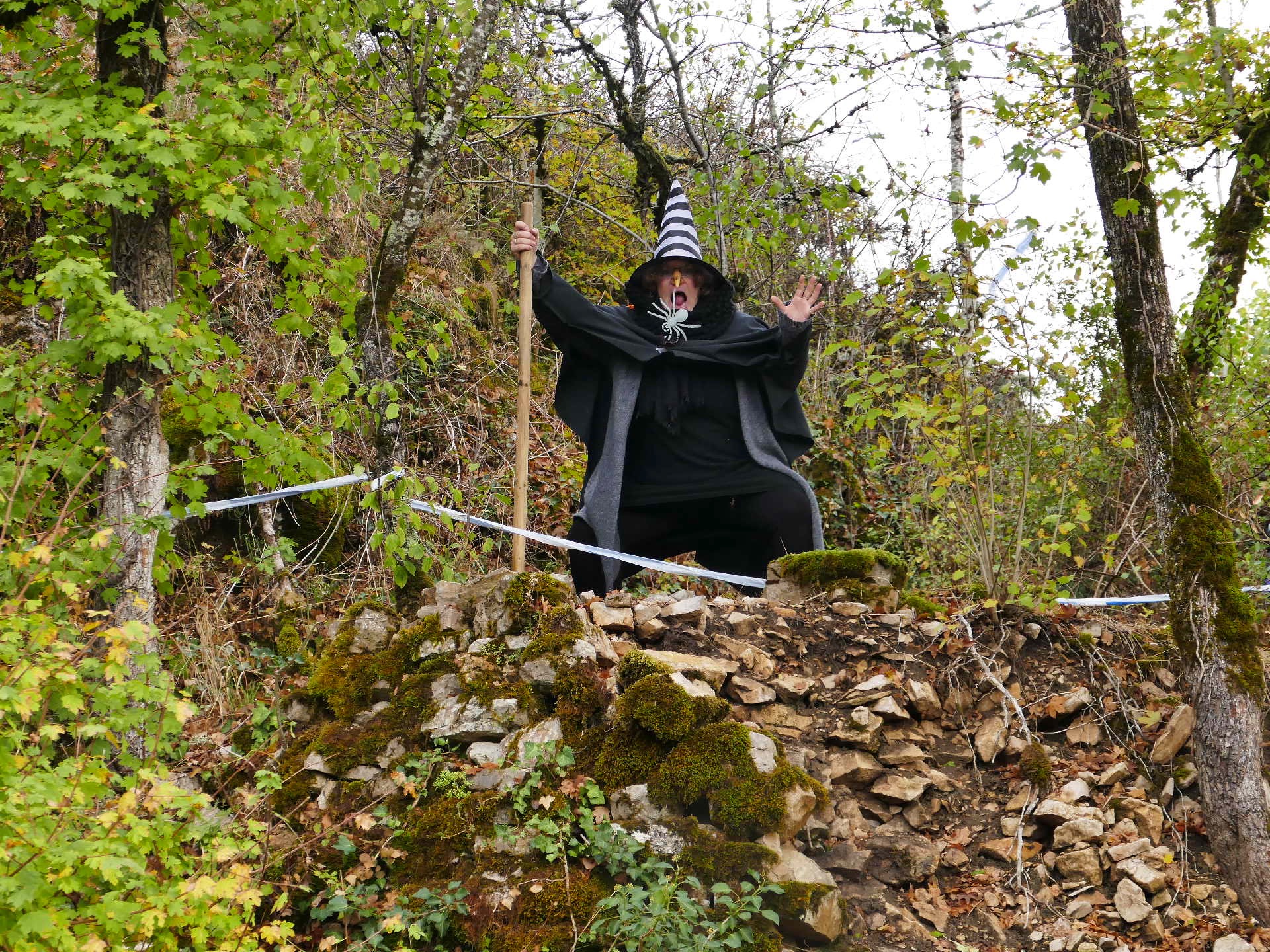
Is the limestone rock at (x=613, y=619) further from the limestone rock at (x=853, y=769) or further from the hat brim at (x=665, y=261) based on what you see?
the hat brim at (x=665, y=261)

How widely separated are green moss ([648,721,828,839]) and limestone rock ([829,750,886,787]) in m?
0.43

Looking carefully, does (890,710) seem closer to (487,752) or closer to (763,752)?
(763,752)

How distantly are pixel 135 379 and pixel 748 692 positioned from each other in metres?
3.09

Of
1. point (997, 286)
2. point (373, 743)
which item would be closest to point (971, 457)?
point (997, 286)

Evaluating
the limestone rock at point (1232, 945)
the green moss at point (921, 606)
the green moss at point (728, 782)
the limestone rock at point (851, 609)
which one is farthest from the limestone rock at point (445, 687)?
the limestone rock at point (1232, 945)

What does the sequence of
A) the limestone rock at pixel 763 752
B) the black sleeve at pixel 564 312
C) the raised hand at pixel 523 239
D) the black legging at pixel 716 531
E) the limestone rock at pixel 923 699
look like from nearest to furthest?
the limestone rock at pixel 763 752
the limestone rock at pixel 923 699
the raised hand at pixel 523 239
the black sleeve at pixel 564 312
the black legging at pixel 716 531

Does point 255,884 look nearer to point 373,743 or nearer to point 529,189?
point 373,743

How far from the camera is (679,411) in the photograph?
17.9 feet

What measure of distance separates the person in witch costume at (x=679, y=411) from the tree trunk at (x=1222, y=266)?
2.48 metres

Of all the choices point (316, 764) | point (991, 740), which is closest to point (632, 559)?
point (316, 764)

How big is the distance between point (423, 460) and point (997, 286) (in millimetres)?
5125

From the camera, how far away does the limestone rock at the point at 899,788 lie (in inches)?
171

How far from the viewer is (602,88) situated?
9.35 metres

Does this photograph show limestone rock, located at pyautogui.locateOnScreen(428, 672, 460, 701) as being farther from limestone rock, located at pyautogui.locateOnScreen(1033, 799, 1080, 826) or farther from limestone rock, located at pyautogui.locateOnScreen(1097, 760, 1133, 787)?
limestone rock, located at pyautogui.locateOnScreen(1097, 760, 1133, 787)
